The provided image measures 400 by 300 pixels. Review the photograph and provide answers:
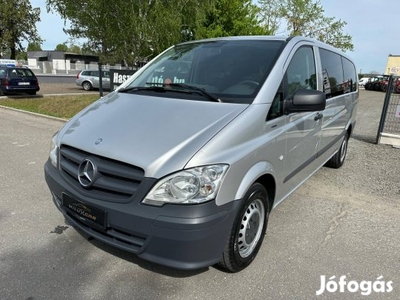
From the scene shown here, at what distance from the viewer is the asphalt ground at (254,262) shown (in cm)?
233

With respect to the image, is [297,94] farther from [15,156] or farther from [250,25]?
[250,25]

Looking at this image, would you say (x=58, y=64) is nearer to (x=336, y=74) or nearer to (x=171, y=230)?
(x=336, y=74)

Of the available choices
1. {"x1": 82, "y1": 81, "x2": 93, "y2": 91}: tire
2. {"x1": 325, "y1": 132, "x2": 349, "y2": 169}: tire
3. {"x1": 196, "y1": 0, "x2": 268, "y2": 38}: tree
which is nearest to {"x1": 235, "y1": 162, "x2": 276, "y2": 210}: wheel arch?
{"x1": 325, "y1": 132, "x2": 349, "y2": 169}: tire

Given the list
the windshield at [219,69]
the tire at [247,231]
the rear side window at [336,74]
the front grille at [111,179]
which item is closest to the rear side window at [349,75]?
the rear side window at [336,74]

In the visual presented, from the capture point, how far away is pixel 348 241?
3074 mm

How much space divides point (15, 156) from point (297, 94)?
508 cm

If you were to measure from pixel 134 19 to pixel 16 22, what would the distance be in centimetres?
3894

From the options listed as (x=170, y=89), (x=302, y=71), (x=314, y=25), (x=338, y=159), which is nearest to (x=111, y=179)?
(x=170, y=89)

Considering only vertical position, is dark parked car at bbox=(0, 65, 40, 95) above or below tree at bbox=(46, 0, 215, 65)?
below

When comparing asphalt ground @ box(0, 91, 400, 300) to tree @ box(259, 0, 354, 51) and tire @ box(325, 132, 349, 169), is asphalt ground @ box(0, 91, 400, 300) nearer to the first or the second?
tire @ box(325, 132, 349, 169)

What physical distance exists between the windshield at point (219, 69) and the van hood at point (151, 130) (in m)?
0.26

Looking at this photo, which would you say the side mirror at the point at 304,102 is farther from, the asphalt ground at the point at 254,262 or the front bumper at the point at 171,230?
the asphalt ground at the point at 254,262

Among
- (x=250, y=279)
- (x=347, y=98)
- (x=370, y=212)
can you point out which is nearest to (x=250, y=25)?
(x=347, y=98)

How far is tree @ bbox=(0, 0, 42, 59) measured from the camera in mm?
38981
